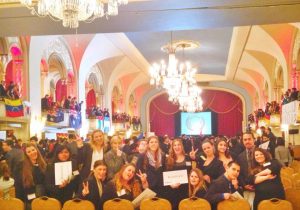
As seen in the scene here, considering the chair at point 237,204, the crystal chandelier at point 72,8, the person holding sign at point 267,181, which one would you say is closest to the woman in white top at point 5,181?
the crystal chandelier at point 72,8

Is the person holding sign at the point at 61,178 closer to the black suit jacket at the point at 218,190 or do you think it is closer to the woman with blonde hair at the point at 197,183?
the woman with blonde hair at the point at 197,183

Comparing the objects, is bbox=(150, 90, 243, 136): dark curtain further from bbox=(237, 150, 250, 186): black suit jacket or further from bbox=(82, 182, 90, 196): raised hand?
bbox=(82, 182, 90, 196): raised hand

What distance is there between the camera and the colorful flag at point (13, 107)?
11828 mm

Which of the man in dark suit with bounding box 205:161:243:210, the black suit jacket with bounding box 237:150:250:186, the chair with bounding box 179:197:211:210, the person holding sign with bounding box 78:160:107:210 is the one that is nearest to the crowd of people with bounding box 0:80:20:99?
the person holding sign with bounding box 78:160:107:210

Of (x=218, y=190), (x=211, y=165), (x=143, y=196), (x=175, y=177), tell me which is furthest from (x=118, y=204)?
(x=211, y=165)

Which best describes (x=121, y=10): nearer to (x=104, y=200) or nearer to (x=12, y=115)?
(x=104, y=200)

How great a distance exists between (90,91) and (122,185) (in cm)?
1782

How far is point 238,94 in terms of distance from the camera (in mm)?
29453

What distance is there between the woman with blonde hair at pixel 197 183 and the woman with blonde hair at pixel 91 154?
6.89 feet

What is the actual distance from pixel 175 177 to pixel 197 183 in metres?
0.32

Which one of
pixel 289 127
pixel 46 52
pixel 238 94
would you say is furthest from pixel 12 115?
pixel 238 94

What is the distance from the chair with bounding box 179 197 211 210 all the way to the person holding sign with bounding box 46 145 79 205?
72.6 inches

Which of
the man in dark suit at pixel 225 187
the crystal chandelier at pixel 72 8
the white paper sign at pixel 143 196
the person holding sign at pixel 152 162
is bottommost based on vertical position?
the white paper sign at pixel 143 196

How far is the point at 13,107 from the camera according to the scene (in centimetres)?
1200
